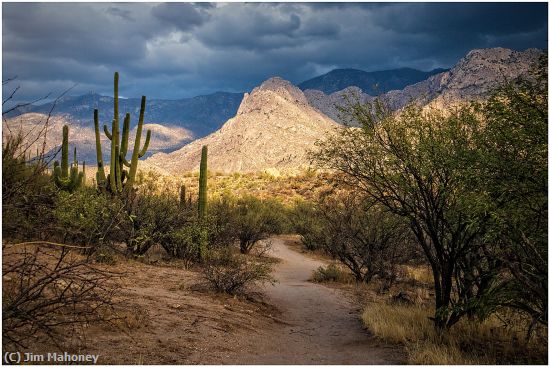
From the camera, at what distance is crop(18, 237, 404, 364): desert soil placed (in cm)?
797

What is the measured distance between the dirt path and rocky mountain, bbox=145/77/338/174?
91.3m

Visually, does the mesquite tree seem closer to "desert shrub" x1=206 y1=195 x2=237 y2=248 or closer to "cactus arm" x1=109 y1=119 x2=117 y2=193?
"desert shrub" x1=206 y1=195 x2=237 y2=248

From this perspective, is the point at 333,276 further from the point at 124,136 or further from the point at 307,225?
the point at 307,225

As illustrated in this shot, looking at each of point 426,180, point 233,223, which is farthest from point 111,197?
point 426,180

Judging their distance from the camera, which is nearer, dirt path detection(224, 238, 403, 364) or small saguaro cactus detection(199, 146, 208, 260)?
dirt path detection(224, 238, 403, 364)

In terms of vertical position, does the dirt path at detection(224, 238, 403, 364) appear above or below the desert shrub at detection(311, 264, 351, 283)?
above

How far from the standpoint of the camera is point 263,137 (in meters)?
137

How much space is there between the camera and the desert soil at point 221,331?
7.97m

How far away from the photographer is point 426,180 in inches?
389

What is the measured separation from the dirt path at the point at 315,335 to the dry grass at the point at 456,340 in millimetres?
425

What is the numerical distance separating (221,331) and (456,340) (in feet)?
16.0

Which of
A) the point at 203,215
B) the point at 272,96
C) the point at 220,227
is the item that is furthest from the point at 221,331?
the point at 272,96

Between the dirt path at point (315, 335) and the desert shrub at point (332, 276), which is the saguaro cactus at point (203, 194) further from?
the desert shrub at point (332, 276)

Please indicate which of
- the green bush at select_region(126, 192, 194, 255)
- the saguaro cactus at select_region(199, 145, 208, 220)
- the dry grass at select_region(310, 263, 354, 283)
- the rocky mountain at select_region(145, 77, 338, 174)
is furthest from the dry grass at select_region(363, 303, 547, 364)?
the rocky mountain at select_region(145, 77, 338, 174)
